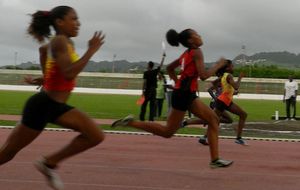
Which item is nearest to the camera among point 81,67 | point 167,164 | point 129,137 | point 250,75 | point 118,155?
point 81,67

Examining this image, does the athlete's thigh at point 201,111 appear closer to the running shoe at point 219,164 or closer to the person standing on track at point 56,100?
the running shoe at point 219,164

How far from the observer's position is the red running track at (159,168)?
6.61 m

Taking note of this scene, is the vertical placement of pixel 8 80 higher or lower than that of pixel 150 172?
lower

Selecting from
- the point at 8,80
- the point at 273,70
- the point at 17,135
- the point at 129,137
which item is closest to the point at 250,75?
the point at 273,70

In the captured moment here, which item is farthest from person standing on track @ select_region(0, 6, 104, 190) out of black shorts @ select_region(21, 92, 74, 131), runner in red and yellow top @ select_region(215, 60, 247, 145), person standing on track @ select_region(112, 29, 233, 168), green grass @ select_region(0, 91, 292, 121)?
green grass @ select_region(0, 91, 292, 121)

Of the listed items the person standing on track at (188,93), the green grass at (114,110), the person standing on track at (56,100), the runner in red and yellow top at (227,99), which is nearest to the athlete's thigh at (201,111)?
the person standing on track at (188,93)

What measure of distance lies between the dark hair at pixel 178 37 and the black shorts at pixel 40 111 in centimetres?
253

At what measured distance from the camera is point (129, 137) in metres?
12.4

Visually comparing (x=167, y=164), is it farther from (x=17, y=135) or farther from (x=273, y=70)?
(x=273, y=70)

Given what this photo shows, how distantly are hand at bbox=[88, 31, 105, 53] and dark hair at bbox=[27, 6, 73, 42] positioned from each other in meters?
0.53

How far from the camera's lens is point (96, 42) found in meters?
5.02

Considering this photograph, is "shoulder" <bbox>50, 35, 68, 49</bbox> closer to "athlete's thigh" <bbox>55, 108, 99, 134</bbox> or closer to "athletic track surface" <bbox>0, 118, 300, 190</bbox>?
"athlete's thigh" <bbox>55, 108, 99, 134</bbox>

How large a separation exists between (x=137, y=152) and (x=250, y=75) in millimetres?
84667

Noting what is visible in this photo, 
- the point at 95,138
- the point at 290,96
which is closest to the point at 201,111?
the point at 95,138
